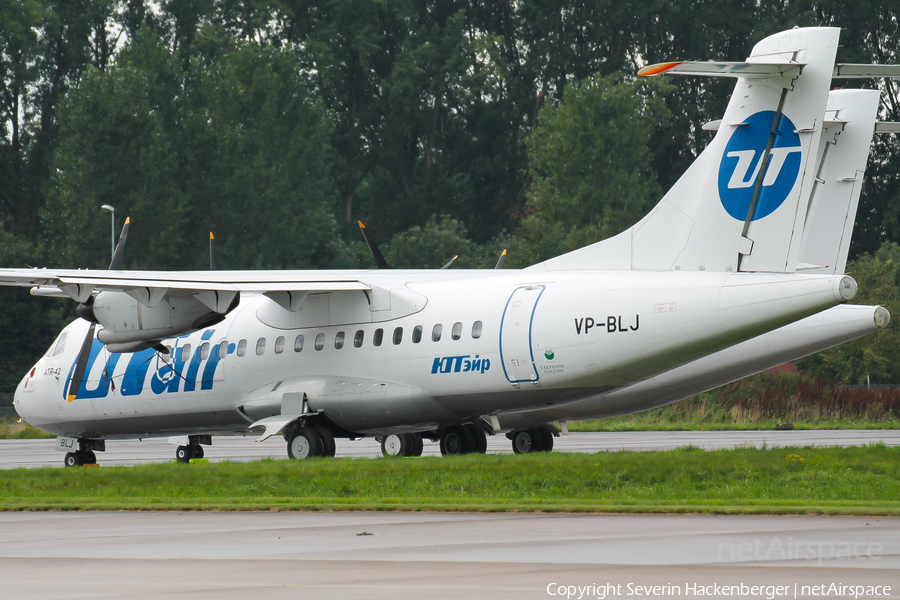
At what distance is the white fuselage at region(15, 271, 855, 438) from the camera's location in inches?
708

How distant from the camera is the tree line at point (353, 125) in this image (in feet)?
210

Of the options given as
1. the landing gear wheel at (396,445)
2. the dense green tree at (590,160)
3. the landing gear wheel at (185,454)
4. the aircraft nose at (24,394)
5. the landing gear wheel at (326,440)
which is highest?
the dense green tree at (590,160)

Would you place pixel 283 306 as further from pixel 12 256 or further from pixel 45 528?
pixel 12 256

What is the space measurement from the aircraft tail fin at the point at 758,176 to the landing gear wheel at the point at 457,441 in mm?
5878

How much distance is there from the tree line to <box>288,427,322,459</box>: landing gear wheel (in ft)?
123

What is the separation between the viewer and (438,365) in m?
20.6

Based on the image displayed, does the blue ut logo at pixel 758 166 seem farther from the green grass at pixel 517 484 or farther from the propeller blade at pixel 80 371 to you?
the propeller blade at pixel 80 371

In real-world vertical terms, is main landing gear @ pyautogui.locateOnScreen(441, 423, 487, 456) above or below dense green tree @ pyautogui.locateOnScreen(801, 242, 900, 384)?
below

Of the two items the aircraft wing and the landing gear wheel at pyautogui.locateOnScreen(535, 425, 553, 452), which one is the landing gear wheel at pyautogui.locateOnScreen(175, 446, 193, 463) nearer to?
the aircraft wing

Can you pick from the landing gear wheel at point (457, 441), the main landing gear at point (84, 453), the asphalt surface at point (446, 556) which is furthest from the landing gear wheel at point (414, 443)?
the asphalt surface at point (446, 556)

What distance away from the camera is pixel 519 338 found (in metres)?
19.7

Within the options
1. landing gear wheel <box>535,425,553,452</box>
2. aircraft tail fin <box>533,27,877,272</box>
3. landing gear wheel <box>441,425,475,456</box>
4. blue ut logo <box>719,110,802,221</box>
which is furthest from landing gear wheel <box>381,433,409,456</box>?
blue ut logo <box>719,110,802,221</box>

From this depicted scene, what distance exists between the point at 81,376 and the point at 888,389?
29.2 meters

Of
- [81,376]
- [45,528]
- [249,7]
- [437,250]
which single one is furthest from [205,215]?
[45,528]
